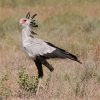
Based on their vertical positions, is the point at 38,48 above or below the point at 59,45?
above

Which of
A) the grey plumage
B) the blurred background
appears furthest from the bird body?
the blurred background

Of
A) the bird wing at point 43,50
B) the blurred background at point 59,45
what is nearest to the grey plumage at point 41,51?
the bird wing at point 43,50

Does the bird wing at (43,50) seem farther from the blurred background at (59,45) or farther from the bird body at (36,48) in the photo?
the blurred background at (59,45)

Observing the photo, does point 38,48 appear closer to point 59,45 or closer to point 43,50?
point 43,50

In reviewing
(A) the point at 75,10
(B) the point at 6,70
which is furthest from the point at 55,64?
(A) the point at 75,10

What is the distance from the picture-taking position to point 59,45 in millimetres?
12312

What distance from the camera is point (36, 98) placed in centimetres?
816

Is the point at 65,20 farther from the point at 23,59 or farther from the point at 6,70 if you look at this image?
the point at 6,70

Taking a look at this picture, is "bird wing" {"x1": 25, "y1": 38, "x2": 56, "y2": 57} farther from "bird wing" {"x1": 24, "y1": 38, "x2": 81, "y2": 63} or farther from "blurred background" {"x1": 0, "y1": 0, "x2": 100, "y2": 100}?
"blurred background" {"x1": 0, "y1": 0, "x2": 100, "y2": 100}

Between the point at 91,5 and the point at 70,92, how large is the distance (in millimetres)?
10507

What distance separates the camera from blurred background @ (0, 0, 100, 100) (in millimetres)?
8367

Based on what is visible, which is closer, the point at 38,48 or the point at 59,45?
the point at 38,48

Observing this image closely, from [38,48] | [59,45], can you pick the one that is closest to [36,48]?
[38,48]

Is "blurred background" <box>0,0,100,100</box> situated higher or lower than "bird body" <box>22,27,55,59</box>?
lower
